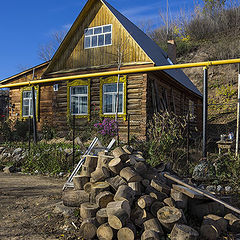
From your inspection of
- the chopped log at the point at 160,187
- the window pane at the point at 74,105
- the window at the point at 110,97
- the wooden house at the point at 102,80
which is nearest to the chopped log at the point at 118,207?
the chopped log at the point at 160,187

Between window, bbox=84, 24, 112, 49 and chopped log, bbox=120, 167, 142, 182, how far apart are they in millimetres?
9854

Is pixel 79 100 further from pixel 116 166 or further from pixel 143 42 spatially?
pixel 116 166

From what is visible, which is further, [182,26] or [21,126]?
[182,26]

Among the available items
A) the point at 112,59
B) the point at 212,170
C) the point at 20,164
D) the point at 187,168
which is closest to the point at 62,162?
the point at 20,164

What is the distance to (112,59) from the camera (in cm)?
1272

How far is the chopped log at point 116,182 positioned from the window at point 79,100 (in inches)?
367

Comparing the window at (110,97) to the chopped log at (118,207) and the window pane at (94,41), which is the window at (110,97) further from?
the chopped log at (118,207)

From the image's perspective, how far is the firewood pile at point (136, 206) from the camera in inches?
126

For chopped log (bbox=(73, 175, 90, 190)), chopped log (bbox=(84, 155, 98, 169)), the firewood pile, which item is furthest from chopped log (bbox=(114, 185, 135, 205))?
chopped log (bbox=(84, 155, 98, 169))

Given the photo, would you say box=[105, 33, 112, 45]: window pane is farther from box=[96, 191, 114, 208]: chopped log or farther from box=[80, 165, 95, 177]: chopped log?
box=[96, 191, 114, 208]: chopped log

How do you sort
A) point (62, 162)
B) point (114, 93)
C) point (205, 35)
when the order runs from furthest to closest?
point (205, 35), point (114, 93), point (62, 162)

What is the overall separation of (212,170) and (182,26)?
107 ft

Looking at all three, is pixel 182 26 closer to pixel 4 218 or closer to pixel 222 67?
pixel 222 67

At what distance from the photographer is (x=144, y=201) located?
352 cm
